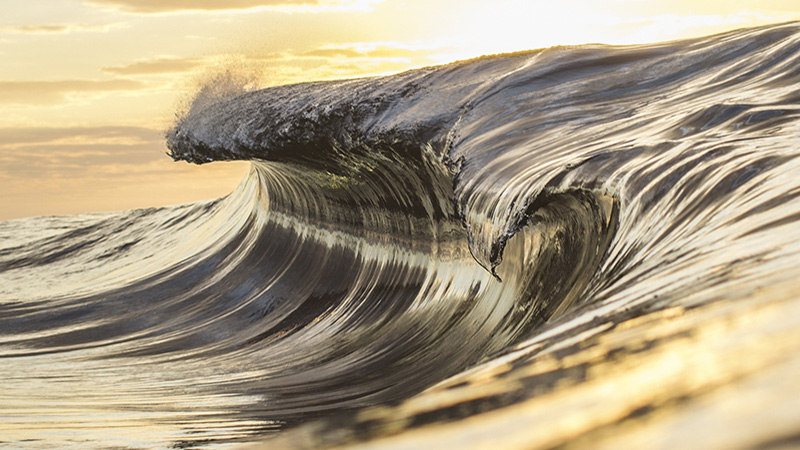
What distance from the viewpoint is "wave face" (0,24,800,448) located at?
96 cm

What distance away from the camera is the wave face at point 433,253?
0.96m

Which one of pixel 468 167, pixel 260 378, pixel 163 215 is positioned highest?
pixel 163 215

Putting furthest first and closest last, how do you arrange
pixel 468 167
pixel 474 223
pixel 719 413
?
1. pixel 468 167
2. pixel 474 223
3. pixel 719 413

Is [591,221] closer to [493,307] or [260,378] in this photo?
[493,307]

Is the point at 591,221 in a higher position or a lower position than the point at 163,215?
lower

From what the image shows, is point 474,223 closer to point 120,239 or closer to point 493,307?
point 493,307

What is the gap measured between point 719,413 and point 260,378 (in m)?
3.30

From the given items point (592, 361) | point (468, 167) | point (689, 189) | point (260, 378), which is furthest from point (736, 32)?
point (592, 361)

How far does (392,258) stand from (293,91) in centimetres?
139

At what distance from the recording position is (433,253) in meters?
3.95

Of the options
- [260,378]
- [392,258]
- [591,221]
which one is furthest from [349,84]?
[591,221]

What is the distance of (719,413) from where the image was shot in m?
0.46

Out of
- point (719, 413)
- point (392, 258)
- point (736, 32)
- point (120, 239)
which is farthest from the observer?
point (120, 239)

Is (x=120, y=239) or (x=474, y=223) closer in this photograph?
(x=474, y=223)
